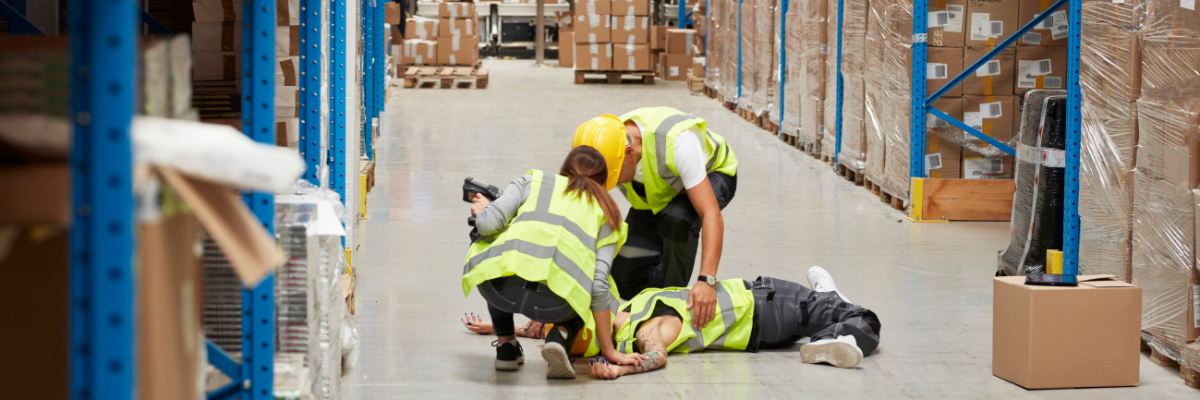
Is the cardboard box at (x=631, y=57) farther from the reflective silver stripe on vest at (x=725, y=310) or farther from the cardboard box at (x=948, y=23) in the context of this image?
the reflective silver stripe on vest at (x=725, y=310)

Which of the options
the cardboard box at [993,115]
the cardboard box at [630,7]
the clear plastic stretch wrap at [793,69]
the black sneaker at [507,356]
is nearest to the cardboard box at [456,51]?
the cardboard box at [630,7]

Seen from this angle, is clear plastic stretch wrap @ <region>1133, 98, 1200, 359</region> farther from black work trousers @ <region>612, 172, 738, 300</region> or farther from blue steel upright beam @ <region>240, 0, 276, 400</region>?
blue steel upright beam @ <region>240, 0, 276, 400</region>

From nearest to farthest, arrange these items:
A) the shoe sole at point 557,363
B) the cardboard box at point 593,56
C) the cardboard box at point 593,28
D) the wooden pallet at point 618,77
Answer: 1. the shoe sole at point 557,363
2. the cardboard box at point 593,28
3. the cardboard box at point 593,56
4. the wooden pallet at point 618,77

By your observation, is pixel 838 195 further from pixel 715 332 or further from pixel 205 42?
pixel 205 42

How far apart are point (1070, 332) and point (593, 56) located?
50.1 ft

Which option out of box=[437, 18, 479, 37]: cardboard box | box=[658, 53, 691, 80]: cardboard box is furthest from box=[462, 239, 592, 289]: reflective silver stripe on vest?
box=[437, 18, 479, 37]: cardboard box

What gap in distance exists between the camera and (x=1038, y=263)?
497cm

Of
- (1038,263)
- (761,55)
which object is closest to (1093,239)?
(1038,263)

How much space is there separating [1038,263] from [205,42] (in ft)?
12.5

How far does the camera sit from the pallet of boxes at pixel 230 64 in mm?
3045

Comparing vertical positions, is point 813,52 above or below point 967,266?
above

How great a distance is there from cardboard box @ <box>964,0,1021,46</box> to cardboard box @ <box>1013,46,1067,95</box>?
0.15 metres

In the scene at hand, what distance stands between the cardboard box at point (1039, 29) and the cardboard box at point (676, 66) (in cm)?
1225

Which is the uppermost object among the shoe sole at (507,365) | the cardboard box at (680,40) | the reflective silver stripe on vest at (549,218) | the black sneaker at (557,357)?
the cardboard box at (680,40)
